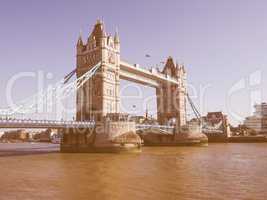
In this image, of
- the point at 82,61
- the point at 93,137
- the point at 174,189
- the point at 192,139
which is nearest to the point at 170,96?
the point at 192,139

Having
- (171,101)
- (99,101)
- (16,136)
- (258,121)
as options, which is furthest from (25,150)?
(258,121)

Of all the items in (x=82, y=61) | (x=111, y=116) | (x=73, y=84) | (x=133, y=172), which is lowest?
(x=133, y=172)

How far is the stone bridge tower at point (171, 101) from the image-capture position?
251 feet

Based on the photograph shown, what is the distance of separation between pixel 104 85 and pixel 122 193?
116ft

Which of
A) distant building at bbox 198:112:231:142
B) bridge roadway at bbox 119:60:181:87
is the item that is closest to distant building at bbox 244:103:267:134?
distant building at bbox 198:112:231:142

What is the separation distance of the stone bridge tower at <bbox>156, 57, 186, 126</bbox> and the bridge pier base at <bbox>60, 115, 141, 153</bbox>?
113 ft

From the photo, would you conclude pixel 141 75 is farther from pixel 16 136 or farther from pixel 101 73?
pixel 16 136

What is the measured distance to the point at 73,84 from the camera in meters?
47.3

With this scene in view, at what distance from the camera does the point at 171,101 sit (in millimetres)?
77188

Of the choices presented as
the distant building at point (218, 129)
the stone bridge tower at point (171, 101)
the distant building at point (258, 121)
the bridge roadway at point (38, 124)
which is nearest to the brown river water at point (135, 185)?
the bridge roadway at point (38, 124)

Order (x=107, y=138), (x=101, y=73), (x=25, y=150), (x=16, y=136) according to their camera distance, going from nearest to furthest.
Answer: (x=107, y=138)
(x=101, y=73)
(x=25, y=150)
(x=16, y=136)

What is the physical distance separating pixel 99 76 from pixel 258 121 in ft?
377

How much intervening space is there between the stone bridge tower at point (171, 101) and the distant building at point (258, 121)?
56.9 m

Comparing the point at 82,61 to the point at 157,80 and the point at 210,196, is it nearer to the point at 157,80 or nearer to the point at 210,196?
the point at 157,80
